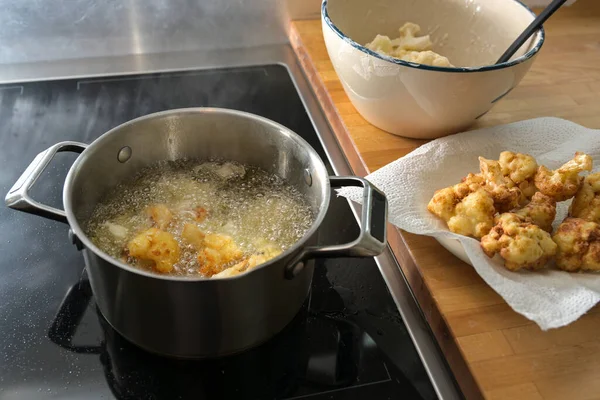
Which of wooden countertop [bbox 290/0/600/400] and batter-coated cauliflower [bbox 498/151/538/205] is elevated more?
batter-coated cauliflower [bbox 498/151/538/205]

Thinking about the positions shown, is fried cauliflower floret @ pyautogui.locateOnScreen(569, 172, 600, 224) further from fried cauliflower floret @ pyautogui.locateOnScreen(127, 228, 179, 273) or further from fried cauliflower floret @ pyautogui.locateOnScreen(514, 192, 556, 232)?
fried cauliflower floret @ pyautogui.locateOnScreen(127, 228, 179, 273)

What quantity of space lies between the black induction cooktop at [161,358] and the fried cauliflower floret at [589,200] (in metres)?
0.25

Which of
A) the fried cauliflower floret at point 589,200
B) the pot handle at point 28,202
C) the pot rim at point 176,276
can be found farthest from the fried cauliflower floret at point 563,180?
the pot handle at point 28,202

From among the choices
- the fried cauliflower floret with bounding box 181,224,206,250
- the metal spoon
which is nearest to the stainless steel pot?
the fried cauliflower floret with bounding box 181,224,206,250

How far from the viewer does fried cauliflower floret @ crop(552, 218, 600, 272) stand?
25.8 inches

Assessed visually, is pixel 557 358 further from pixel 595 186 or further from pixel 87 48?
pixel 87 48

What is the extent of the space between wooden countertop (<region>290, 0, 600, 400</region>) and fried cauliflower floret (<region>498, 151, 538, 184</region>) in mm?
131

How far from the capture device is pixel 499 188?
2.33ft

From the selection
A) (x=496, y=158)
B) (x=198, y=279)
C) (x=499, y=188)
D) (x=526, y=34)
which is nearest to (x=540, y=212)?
(x=499, y=188)

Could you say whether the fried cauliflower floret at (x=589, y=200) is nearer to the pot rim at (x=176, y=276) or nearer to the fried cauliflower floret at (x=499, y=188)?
the fried cauliflower floret at (x=499, y=188)

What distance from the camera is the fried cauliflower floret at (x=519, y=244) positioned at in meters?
0.64

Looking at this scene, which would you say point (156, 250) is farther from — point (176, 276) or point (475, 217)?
point (475, 217)

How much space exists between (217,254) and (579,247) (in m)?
0.39

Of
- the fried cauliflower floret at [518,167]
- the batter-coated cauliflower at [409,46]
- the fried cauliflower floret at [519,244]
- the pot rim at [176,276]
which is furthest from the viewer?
the batter-coated cauliflower at [409,46]
